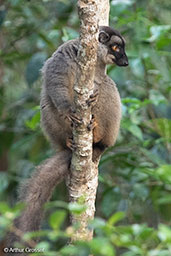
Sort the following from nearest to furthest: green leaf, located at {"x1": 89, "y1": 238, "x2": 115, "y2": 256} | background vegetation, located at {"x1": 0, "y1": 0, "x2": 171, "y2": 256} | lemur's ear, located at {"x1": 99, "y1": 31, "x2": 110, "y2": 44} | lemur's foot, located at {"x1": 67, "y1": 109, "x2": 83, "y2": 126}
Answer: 1. green leaf, located at {"x1": 89, "y1": 238, "x2": 115, "y2": 256}
2. lemur's foot, located at {"x1": 67, "y1": 109, "x2": 83, "y2": 126}
3. lemur's ear, located at {"x1": 99, "y1": 31, "x2": 110, "y2": 44}
4. background vegetation, located at {"x1": 0, "y1": 0, "x2": 171, "y2": 256}

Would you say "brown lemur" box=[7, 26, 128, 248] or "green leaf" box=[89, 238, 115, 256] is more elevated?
"green leaf" box=[89, 238, 115, 256]

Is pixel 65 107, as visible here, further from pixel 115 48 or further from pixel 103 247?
pixel 103 247

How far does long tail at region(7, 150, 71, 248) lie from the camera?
3518 millimetres

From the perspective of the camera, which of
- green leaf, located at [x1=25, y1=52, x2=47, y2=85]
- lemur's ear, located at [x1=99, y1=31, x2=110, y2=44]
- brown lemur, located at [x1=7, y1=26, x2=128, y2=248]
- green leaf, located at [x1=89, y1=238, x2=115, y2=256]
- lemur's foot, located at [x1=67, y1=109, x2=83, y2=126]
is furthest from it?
green leaf, located at [x1=25, y1=52, x2=47, y2=85]

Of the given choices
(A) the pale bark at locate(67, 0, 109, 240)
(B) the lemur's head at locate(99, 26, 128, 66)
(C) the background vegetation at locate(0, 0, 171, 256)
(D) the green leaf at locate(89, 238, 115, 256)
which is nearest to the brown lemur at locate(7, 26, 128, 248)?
(B) the lemur's head at locate(99, 26, 128, 66)

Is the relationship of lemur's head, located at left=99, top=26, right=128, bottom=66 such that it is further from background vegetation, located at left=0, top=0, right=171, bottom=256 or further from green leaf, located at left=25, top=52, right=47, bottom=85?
green leaf, located at left=25, top=52, right=47, bottom=85

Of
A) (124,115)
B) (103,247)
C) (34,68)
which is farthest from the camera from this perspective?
(34,68)

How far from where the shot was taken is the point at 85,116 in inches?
145

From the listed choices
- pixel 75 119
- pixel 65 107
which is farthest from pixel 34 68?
pixel 75 119

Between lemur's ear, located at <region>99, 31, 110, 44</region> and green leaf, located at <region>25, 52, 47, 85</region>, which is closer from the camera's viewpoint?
lemur's ear, located at <region>99, 31, 110, 44</region>

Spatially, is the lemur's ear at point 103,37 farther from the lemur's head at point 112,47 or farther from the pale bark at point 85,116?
the pale bark at point 85,116

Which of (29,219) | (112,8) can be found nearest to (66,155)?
(29,219)

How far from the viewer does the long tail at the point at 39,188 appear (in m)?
3.52

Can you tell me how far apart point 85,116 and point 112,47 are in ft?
4.02
